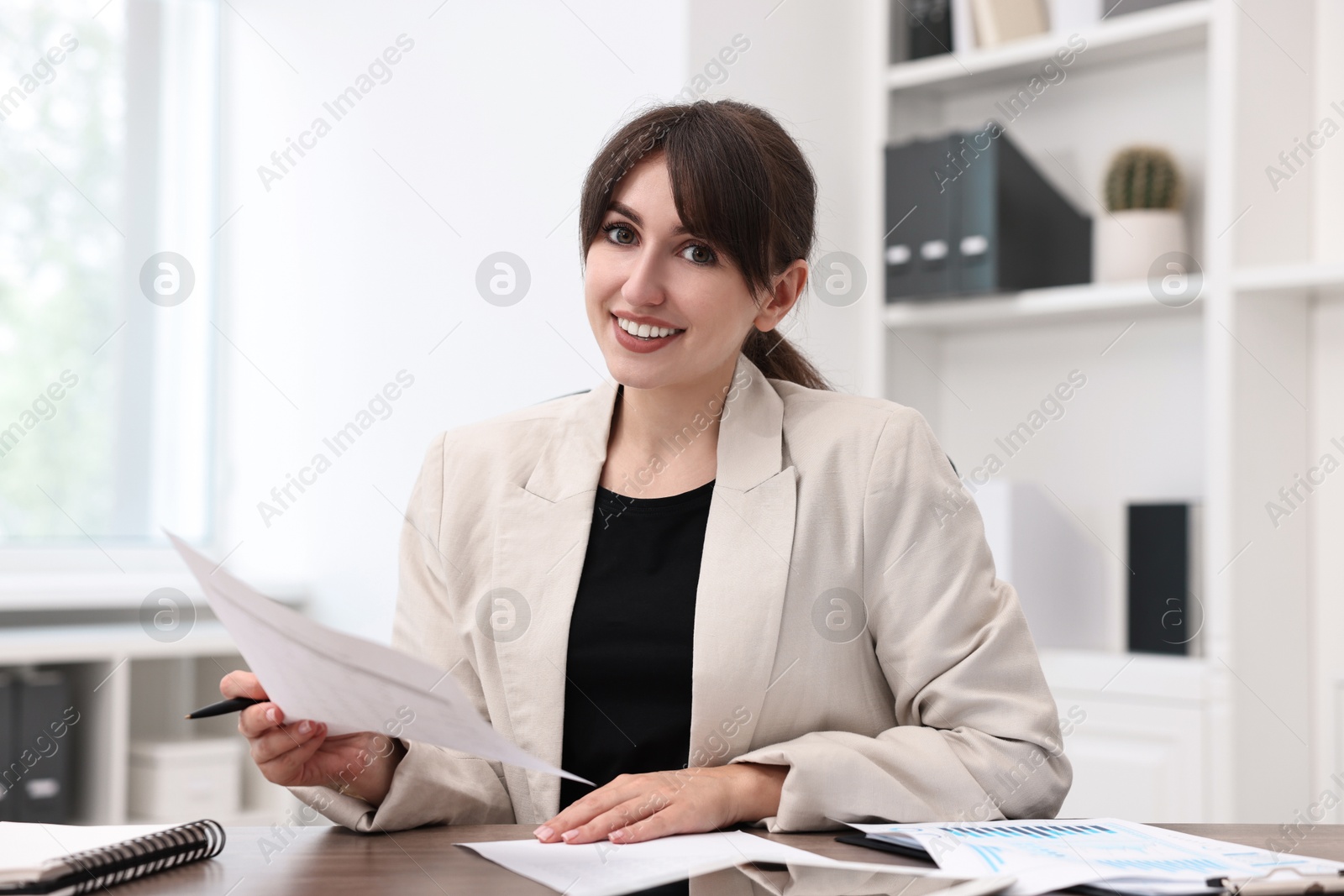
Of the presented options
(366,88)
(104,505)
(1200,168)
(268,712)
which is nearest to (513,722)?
(268,712)

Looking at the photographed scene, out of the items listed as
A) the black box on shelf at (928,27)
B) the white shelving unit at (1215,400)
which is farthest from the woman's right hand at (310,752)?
the black box on shelf at (928,27)

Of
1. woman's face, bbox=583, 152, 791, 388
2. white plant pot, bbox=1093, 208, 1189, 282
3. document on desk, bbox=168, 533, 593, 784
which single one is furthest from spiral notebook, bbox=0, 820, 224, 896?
white plant pot, bbox=1093, 208, 1189, 282

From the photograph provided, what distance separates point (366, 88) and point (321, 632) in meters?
2.44

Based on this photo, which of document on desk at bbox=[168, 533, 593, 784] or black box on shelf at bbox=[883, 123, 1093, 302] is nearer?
document on desk at bbox=[168, 533, 593, 784]

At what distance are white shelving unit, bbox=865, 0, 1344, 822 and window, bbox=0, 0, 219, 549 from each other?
6.36 feet

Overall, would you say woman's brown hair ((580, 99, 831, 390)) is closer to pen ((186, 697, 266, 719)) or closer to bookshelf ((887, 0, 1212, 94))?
pen ((186, 697, 266, 719))

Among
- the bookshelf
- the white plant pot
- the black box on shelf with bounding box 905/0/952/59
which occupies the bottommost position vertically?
the white plant pot

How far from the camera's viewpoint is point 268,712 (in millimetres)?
961

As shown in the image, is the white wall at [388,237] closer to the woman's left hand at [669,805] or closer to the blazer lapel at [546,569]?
the blazer lapel at [546,569]

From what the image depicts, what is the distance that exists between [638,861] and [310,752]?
0.31 meters

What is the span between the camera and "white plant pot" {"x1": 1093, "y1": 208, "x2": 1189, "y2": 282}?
2379mm

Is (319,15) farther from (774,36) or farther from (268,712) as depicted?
(268,712)

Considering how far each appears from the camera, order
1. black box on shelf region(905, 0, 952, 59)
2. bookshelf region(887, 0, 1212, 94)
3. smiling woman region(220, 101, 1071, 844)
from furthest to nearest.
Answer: black box on shelf region(905, 0, 952, 59), bookshelf region(887, 0, 1212, 94), smiling woman region(220, 101, 1071, 844)

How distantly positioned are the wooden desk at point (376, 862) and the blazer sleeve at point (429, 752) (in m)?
0.02
